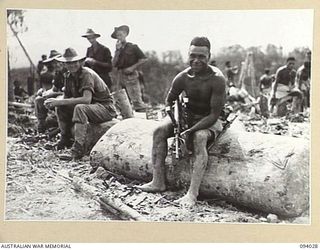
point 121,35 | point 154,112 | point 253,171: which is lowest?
point 253,171

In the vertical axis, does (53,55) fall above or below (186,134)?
above

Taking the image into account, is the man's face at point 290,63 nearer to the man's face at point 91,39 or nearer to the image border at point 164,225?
the image border at point 164,225

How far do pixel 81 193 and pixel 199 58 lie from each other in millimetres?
515

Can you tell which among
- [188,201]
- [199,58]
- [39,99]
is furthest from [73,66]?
[188,201]

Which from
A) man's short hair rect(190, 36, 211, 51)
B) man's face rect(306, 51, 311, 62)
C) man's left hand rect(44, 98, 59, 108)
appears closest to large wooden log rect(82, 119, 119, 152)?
man's left hand rect(44, 98, 59, 108)

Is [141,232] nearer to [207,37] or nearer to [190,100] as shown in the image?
[190,100]

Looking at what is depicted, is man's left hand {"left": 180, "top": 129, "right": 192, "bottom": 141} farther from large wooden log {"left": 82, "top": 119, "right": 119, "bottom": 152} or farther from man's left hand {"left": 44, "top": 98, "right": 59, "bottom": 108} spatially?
man's left hand {"left": 44, "top": 98, "right": 59, "bottom": 108}

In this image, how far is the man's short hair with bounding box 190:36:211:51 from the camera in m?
1.78

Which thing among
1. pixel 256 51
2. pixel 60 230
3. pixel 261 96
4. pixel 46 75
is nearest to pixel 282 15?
pixel 256 51

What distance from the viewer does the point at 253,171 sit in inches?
66.8

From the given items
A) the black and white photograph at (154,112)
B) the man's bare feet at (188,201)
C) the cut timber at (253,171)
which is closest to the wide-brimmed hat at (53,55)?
the black and white photograph at (154,112)

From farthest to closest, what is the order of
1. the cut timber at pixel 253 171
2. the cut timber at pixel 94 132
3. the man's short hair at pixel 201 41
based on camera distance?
the cut timber at pixel 94 132 < the man's short hair at pixel 201 41 < the cut timber at pixel 253 171

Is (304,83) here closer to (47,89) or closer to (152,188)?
(152,188)

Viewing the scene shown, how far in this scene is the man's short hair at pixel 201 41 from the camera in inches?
69.9
